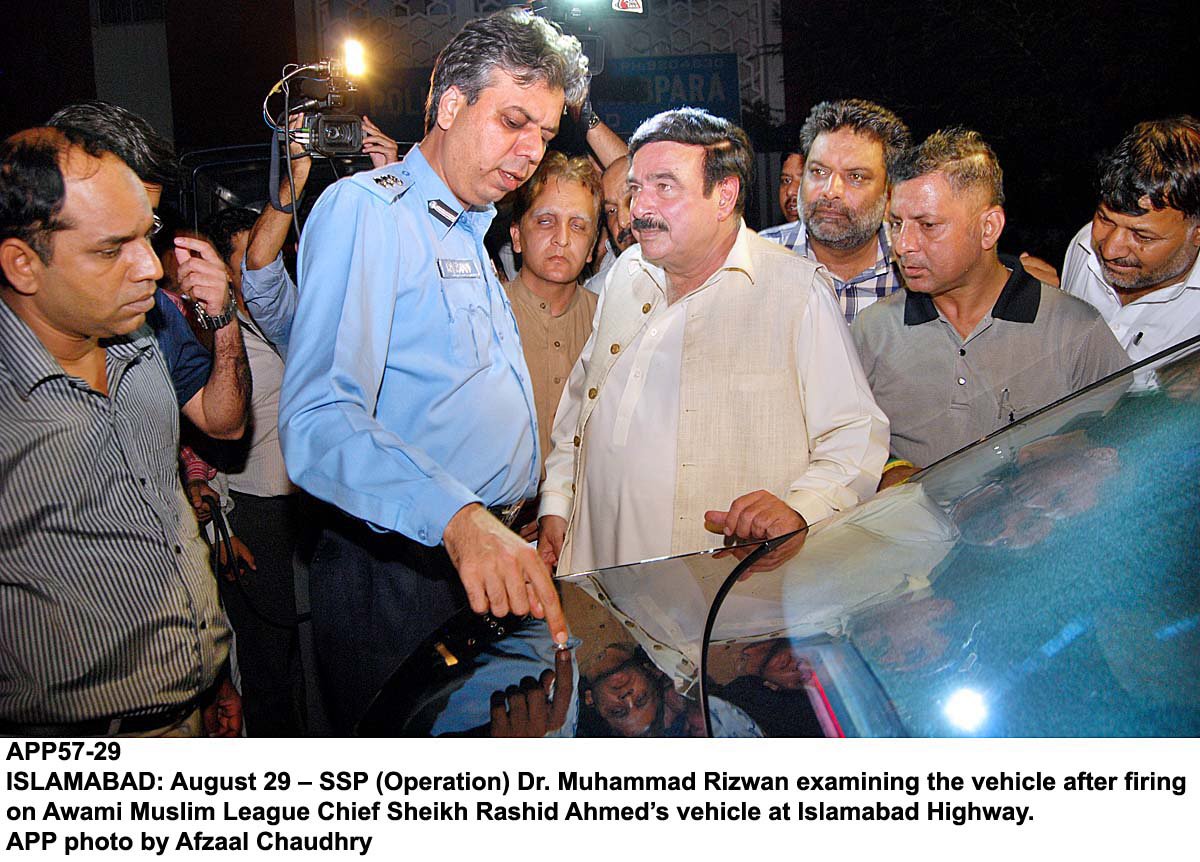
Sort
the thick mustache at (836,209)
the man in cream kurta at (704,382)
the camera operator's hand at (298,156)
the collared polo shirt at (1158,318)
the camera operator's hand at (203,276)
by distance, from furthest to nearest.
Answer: the thick mustache at (836,209) → the camera operator's hand at (298,156) → the collared polo shirt at (1158,318) → the man in cream kurta at (704,382) → the camera operator's hand at (203,276)

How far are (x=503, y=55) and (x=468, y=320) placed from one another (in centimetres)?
55

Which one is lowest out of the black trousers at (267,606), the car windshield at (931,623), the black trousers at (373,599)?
the black trousers at (267,606)

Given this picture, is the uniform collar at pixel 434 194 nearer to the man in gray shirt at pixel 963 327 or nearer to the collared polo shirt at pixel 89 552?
the collared polo shirt at pixel 89 552

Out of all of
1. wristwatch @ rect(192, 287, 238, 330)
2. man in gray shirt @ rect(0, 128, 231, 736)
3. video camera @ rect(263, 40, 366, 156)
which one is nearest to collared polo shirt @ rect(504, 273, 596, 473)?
video camera @ rect(263, 40, 366, 156)

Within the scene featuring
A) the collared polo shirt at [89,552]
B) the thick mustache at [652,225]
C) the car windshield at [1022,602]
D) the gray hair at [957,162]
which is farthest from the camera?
the gray hair at [957,162]

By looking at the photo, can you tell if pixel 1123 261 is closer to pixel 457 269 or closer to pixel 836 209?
pixel 836 209

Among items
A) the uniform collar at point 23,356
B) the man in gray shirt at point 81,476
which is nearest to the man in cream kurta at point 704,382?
the man in gray shirt at point 81,476

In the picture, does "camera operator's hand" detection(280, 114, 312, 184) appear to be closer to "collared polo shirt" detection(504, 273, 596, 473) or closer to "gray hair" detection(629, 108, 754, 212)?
"collared polo shirt" detection(504, 273, 596, 473)

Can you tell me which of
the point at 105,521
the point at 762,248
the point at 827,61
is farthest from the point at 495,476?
the point at 827,61

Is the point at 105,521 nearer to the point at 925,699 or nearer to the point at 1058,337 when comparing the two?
the point at 925,699

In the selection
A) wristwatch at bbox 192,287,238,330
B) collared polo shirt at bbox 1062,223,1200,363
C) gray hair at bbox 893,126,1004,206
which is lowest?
collared polo shirt at bbox 1062,223,1200,363

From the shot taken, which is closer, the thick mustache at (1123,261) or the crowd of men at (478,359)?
the crowd of men at (478,359)

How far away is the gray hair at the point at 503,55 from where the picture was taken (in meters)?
1.96

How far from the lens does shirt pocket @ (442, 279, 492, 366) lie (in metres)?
1.87
